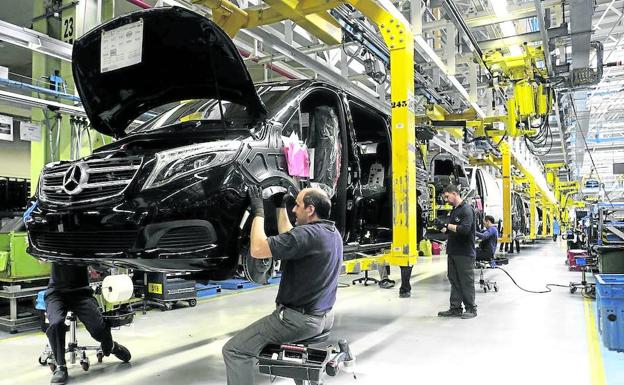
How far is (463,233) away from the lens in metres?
5.97

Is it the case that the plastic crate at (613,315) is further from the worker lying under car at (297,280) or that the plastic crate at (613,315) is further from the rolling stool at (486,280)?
the rolling stool at (486,280)

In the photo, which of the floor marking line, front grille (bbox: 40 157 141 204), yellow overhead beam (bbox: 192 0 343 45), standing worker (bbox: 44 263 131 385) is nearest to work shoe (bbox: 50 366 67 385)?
standing worker (bbox: 44 263 131 385)

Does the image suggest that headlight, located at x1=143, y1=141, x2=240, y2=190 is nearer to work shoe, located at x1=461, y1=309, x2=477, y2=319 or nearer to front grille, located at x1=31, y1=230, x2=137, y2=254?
front grille, located at x1=31, y1=230, x2=137, y2=254

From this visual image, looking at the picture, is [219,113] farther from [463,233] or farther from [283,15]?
[463,233]

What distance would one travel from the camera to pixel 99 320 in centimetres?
386

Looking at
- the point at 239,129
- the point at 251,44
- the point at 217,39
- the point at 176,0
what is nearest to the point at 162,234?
the point at 239,129

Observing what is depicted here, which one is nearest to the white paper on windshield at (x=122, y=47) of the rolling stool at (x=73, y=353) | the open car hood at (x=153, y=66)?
the open car hood at (x=153, y=66)

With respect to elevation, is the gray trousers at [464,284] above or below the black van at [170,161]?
below

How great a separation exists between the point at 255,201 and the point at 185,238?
1.40ft

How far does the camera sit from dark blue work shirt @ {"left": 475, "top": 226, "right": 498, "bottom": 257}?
8438 mm

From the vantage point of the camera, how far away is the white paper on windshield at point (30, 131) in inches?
224

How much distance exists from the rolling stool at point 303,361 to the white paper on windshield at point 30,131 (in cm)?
459

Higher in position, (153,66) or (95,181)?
(153,66)

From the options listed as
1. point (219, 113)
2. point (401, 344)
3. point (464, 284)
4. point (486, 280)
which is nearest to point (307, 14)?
point (219, 113)
